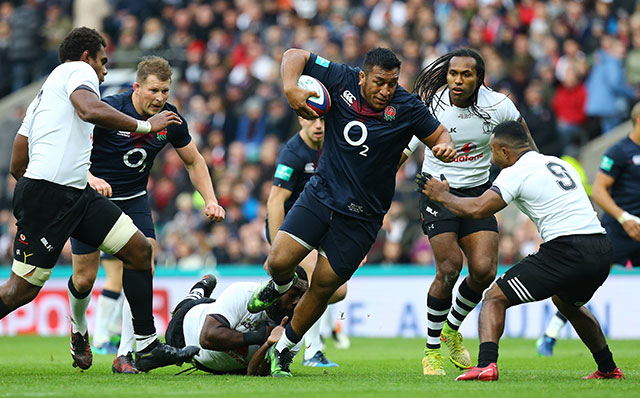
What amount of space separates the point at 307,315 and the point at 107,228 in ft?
5.97

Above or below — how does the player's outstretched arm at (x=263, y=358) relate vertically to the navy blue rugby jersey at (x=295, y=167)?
below

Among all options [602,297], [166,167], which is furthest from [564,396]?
[166,167]

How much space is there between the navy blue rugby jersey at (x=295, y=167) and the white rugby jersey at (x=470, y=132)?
5.15ft

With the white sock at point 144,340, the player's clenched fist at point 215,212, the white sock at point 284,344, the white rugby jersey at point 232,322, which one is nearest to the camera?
the white sock at point 284,344

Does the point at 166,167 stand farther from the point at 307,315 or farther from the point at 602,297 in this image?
the point at 307,315

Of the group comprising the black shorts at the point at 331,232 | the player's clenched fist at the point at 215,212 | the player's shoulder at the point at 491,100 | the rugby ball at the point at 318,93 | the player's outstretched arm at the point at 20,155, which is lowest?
the black shorts at the point at 331,232

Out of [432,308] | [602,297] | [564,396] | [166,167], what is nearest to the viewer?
[564,396]

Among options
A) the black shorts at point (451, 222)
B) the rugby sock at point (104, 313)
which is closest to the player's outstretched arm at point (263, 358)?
the black shorts at point (451, 222)

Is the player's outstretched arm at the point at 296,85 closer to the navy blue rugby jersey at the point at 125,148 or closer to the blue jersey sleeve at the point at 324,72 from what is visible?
the blue jersey sleeve at the point at 324,72

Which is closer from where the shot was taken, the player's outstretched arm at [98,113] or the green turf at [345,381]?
the green turf at [345,381]

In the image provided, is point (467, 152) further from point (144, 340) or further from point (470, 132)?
point (144, 340)

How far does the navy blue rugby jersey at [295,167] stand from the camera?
10430 mm

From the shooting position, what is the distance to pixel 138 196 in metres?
9.86

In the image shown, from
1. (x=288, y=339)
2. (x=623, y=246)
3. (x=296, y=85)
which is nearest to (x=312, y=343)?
(x=288, y=339)
